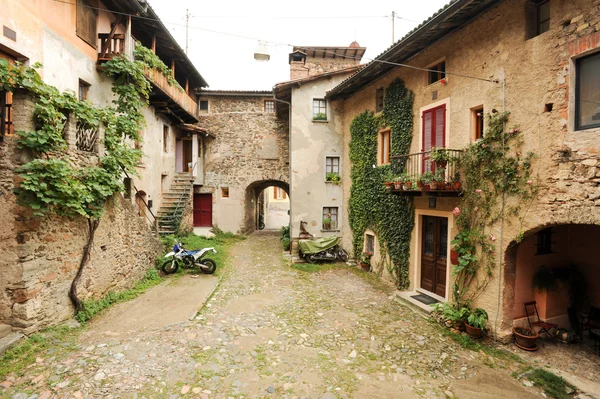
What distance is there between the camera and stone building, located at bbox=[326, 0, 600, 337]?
16.4 ft

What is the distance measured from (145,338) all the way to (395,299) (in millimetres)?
6842

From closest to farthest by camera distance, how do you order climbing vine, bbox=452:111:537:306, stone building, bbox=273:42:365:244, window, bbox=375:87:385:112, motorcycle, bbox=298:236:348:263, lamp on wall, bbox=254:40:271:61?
climbing vine, bbox=452:111:537:306
lamp on wall, bbox=254:40:271:61
window, bbox=375:87:385:112
motorcycle, bbox=298:236:348:263
stone building, bbox=273:42:365:244

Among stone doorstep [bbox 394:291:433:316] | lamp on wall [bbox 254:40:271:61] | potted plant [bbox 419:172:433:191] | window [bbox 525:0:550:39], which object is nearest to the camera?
window [bbox 525:0:550:39]

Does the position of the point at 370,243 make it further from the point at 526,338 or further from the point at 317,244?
the point at 526,338

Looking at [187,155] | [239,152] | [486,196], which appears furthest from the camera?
[239,152]

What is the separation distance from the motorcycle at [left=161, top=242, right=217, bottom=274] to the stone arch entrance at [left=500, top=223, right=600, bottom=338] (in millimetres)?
9040

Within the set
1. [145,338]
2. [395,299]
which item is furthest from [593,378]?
[145,338]

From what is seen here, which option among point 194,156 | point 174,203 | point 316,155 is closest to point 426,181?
point 316,155

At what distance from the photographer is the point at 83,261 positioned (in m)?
6.76

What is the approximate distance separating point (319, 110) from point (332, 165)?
9.32 ft

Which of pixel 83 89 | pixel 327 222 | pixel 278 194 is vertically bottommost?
pixel 327 222

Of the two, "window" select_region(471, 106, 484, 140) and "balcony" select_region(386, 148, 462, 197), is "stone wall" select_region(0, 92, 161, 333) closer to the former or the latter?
"balcony" select_region(386, 148, 462, 197)

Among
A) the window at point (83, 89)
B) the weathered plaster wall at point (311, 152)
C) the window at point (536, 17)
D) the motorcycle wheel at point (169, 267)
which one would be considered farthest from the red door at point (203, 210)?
the window at point (536, 17)

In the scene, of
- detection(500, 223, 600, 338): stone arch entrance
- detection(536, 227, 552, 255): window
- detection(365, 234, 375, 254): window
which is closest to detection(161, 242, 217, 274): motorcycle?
detection(365, 234, 375, 254): window
